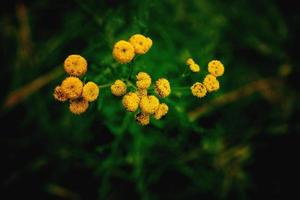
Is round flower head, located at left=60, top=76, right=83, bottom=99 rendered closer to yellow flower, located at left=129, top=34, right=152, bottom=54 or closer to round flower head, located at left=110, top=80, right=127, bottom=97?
round flower head, located at left=110, top=80, right=127, bottom=97

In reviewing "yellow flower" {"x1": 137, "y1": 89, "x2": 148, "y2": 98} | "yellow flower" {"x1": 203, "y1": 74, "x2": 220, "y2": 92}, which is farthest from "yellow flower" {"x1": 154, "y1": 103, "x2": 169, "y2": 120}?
"yellow flower" {"x1": 203, "y1": 74, "x2": 220, "y2": 92}

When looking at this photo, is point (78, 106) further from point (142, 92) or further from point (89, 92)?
point (142, 92)

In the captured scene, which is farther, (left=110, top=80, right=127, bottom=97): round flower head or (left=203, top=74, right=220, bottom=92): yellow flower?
(left=203, top=74, right=220, bottom=92): yellow flower

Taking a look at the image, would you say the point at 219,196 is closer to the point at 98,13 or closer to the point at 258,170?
the point at 258,170

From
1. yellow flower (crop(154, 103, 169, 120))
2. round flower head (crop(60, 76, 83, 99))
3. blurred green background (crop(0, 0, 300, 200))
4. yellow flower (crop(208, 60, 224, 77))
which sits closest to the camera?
round flower head (crop(60, 76, 83, 99))

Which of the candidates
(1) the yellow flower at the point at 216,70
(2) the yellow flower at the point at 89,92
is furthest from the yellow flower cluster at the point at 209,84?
(2) the yellow flower at the point at 89,92

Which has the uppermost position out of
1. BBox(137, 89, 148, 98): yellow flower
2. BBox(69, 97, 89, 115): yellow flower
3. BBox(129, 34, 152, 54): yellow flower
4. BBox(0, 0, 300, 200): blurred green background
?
BBox(0, 0, 300, 200): blurred green background

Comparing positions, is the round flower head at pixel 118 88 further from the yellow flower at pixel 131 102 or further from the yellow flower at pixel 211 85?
the yellow flower at pixel 211 85

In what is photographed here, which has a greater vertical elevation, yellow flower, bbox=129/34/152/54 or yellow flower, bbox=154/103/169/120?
yellow flower, bbox=129/34/152/54
